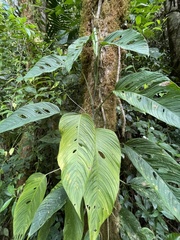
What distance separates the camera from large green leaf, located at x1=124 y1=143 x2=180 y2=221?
64cm

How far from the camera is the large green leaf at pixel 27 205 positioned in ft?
2.27

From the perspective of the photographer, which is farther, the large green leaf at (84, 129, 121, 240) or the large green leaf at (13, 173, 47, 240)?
the large green leaf at (13, 173, 47, 240)

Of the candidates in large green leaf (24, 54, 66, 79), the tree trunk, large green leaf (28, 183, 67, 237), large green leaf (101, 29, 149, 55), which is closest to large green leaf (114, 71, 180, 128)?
large green leaf (101, 29, 149, 55)

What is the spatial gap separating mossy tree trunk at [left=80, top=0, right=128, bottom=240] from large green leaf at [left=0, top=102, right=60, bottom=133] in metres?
0.20

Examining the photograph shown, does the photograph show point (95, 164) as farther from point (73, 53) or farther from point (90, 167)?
point (73, 53)

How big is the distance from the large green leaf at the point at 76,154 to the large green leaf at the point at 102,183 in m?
0.05

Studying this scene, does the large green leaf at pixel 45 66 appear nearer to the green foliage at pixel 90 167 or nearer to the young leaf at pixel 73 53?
the young leaf at pixel 73 53

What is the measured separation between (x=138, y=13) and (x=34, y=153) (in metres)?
1.32

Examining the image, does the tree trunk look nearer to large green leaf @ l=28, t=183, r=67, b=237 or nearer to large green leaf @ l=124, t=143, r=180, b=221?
large green leaf @ l=124, t=143, r=180, b=221

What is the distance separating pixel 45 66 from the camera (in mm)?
860

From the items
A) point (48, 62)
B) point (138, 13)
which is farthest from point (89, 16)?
point (138, 13)

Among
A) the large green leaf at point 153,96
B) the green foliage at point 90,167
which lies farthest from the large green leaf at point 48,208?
the large green leaf at point 153,96

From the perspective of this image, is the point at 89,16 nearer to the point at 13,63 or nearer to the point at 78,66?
the point at 78,66

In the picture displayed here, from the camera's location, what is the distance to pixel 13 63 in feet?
4.79
